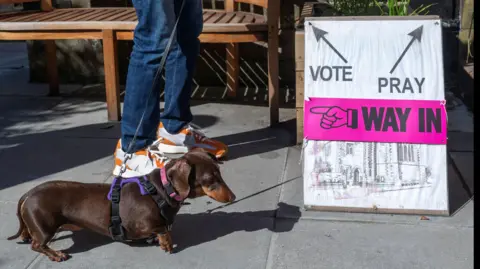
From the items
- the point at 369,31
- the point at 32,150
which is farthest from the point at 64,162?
the point at 369,31

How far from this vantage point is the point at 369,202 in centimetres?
372

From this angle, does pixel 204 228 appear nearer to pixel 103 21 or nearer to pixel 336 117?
pixel 336 117

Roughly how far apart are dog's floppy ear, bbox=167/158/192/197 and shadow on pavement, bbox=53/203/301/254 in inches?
12.9

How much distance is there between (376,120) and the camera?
145 inches

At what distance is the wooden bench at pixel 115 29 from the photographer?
4.91m

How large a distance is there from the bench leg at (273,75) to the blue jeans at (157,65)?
2.19 feet

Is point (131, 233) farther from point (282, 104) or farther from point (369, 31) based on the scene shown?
point (282, 104)

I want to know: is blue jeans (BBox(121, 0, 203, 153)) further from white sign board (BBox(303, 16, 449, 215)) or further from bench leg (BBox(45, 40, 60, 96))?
bench leg (BBox(45, 40, 60, 96))

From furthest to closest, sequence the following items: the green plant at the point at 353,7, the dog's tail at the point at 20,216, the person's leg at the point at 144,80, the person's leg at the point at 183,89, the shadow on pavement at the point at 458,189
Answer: the green plant at the point at 353,7 < the person's leg at the point at 183,89 < the person's leg at the point at 144,80 < the shadow on pavement at the point at 458,189 < the dog's tail at the point at 20,216

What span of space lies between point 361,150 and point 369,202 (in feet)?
0.86

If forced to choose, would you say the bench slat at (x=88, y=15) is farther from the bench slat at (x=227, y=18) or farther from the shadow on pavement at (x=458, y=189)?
the shadow on pavement at (x=458, y=189)

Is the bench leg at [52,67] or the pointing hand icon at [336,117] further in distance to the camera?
the bench leg at [52,67]

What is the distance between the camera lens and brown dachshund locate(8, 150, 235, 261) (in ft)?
10.7

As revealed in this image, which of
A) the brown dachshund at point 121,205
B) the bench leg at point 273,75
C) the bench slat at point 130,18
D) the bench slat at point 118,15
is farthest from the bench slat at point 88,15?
the brown dachshund at point 121,205
